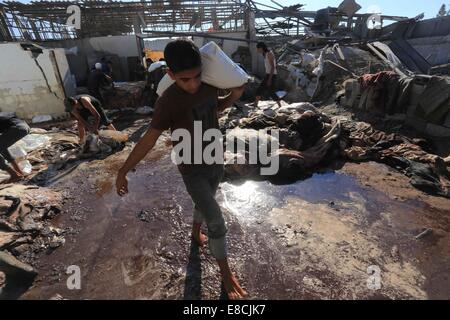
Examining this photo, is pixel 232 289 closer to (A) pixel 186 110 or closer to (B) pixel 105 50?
(A) pixel 186 110

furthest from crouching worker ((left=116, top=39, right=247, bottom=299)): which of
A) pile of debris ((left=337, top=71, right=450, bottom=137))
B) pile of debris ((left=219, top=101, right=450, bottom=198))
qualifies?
pile of debris ((left=337, top=71, right=450, bottom=137))

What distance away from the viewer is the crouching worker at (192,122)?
166 centimetres

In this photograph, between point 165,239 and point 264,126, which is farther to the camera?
point 264,126

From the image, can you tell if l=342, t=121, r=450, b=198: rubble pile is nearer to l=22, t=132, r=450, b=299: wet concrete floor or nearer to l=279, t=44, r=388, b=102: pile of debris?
l=22, t=132, r=450, b=299: wet concrete floor

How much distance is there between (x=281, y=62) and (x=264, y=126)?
6032mm

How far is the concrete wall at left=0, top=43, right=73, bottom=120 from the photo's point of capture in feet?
25.1

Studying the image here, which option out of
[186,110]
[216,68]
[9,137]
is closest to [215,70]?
[216,68]

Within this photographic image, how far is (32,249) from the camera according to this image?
9.78ft

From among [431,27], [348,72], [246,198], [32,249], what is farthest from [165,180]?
[431,27]

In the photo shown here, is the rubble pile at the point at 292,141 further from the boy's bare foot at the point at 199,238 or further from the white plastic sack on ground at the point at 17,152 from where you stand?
the white plastic sack on ground at the point at 17,152

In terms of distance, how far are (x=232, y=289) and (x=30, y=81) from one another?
864 cm

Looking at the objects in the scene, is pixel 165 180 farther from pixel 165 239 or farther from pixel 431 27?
pixel 431 27

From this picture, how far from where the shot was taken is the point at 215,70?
1.88 metres

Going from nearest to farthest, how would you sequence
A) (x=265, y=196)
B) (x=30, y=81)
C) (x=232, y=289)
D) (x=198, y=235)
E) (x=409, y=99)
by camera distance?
(x=232, y=289)
(x=198, y=235)
(x=265, y=196)
(x=409, y=99)
(x=30, y=81)
